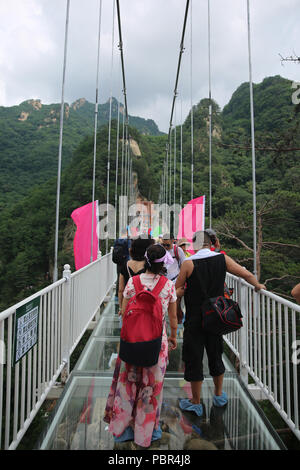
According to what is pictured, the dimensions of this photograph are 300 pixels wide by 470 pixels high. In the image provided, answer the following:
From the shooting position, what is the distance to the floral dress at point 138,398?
4.39 feet

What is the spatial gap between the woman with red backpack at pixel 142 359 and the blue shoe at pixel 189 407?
29 cm

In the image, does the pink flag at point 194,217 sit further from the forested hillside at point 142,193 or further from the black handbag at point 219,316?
the black handbag at point 219,316

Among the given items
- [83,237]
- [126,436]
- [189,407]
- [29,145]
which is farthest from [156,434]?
[29,145]

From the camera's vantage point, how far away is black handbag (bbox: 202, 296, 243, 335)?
1524 millimetres

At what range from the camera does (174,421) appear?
61.9 inches

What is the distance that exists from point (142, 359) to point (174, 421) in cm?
54

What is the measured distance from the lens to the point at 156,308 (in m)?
1.33

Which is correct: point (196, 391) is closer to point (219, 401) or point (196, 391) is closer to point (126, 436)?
point (219, 401)

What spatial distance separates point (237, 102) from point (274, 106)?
53.7 feet

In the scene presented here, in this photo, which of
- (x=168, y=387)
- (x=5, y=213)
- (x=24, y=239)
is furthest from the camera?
(x=5, y=213)

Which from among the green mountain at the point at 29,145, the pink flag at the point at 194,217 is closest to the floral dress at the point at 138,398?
the pink flag at the point at 194,217

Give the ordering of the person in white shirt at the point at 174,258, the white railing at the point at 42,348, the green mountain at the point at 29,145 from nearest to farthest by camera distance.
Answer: the white railing at the point at 42,348 < the person in white shirt at the point at 174,258 < the green mountain at the point at 29,145
